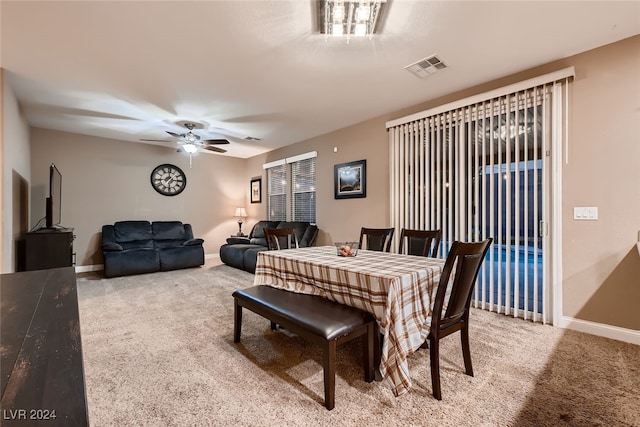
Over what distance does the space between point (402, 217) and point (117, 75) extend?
12.3ft

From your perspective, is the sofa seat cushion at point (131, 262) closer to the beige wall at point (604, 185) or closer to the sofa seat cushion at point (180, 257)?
the sofa seat cushion at point (180, 257)

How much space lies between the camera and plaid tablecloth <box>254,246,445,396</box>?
1666 mm

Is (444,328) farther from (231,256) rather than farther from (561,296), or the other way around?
(231,256)

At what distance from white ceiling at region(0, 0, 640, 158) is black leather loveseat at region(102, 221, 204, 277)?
2.24m

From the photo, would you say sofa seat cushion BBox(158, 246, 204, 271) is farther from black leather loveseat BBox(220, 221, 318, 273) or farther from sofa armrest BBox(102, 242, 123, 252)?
sofa armrest BBox(102, 242, 123, 252)

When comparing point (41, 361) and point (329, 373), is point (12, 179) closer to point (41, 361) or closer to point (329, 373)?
point (41, 361)

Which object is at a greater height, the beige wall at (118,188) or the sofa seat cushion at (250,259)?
the beige wall at (118,188)

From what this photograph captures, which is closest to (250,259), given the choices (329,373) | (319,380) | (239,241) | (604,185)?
(239,241)

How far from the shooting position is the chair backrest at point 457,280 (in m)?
1.61

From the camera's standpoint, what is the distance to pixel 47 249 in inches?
145

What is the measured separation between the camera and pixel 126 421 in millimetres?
1510

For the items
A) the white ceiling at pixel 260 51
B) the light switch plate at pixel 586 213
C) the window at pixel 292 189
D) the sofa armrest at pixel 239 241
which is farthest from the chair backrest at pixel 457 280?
the sofa armrest at pixel 239 241

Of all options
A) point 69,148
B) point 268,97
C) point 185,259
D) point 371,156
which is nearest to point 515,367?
point 371,156

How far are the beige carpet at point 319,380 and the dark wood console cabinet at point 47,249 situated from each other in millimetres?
1371
